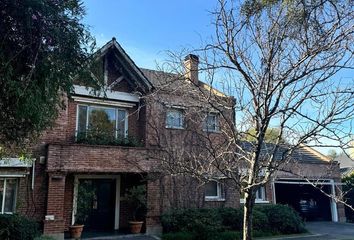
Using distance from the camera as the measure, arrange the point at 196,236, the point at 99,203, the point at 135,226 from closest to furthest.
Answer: the point at 196,236 → the point at 135,226 → the point at 99,203

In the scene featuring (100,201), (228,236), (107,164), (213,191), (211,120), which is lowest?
(228,236)

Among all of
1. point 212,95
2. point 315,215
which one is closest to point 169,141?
point 212,95

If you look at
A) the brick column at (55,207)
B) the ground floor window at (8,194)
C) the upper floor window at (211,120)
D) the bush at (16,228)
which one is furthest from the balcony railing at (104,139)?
the upper floor window at (211,120)

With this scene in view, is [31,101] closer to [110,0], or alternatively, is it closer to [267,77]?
[110,0]

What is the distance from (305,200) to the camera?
2614cm

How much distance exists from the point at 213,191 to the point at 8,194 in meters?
9.74

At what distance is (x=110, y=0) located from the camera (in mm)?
8977

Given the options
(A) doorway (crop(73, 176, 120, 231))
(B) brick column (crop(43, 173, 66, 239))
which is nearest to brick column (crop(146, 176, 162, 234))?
(A) doorway (crop(73, 176, 120, 231))

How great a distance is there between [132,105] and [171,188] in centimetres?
440

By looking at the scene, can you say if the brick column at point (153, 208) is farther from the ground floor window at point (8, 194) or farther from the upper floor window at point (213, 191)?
the ground floor window at point (8, 194)

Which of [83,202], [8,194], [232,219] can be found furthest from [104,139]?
[232,219]

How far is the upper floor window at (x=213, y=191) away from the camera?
63.7 ft

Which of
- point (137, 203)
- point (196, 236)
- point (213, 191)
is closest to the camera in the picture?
point (196, 236)

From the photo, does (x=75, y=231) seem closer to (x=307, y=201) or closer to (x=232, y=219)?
(x=232, y=219)
